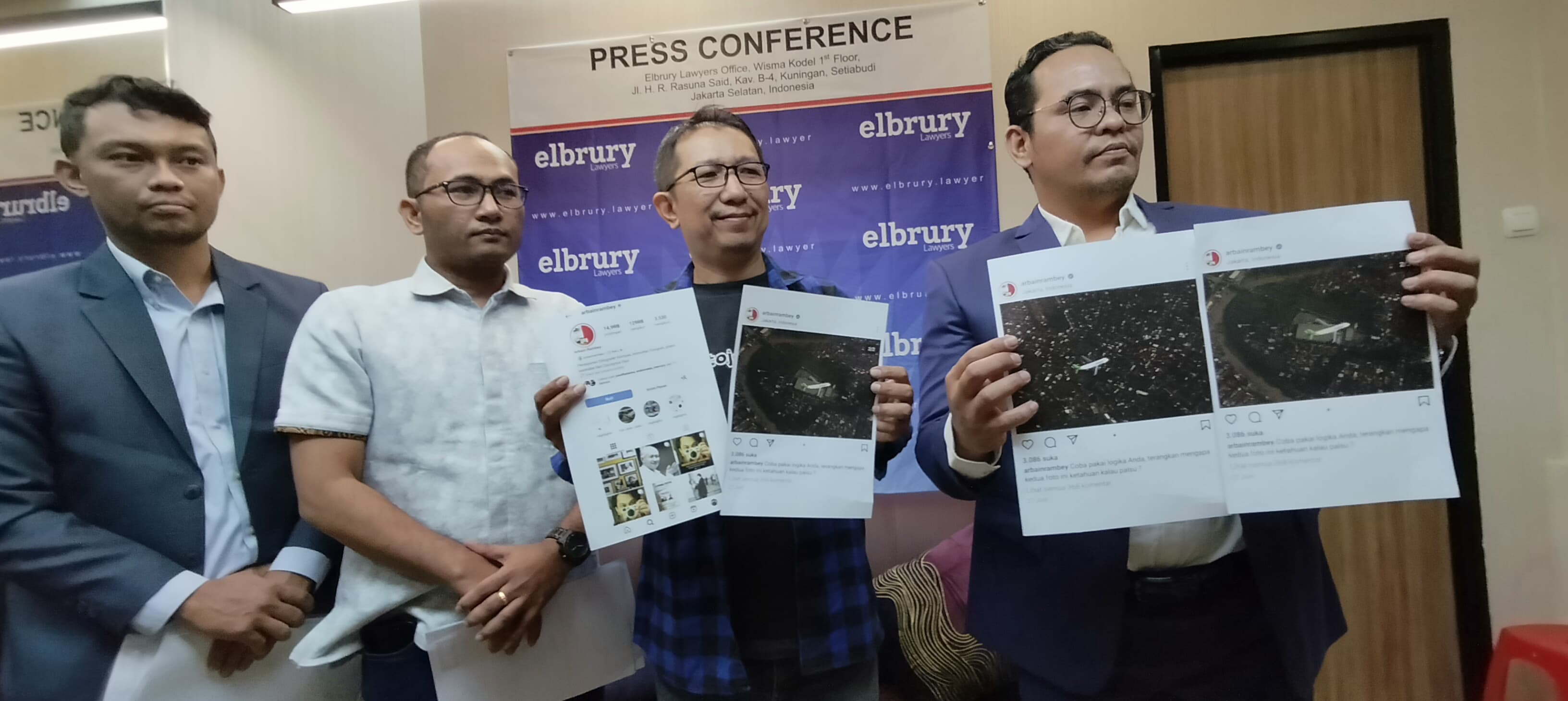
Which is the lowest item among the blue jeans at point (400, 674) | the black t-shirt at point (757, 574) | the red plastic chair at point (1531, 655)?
the red plastic chair at point (1531, 655)

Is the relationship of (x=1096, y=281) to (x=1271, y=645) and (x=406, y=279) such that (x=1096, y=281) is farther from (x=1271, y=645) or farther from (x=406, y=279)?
(x=406, y=279)

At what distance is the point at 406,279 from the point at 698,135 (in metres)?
0.75

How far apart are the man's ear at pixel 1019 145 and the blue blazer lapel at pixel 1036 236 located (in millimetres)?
111

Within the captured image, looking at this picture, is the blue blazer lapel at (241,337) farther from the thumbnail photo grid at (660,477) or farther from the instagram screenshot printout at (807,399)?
the instagram screenshot printout at (807,399)

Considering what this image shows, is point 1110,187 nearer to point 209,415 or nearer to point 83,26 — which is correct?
point 209,415

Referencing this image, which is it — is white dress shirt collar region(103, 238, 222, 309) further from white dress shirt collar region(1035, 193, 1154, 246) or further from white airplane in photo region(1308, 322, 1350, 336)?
white airplane in photo region(1308, 322, 1350, 336)

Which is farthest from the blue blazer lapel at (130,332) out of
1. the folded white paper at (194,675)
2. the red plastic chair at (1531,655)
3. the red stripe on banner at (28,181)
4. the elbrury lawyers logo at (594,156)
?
the red plastic chair at (1531,655)

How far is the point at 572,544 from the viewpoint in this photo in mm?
1429

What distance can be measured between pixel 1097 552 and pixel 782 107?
2.01 m

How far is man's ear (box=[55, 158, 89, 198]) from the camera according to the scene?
149cm

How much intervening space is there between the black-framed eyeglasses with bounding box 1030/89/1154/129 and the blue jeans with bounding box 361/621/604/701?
174 cm

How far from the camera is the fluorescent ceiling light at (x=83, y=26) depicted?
7.47 ft

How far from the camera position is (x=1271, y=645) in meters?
1.22

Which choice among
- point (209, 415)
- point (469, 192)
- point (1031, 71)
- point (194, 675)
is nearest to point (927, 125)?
point (1031, 71)
